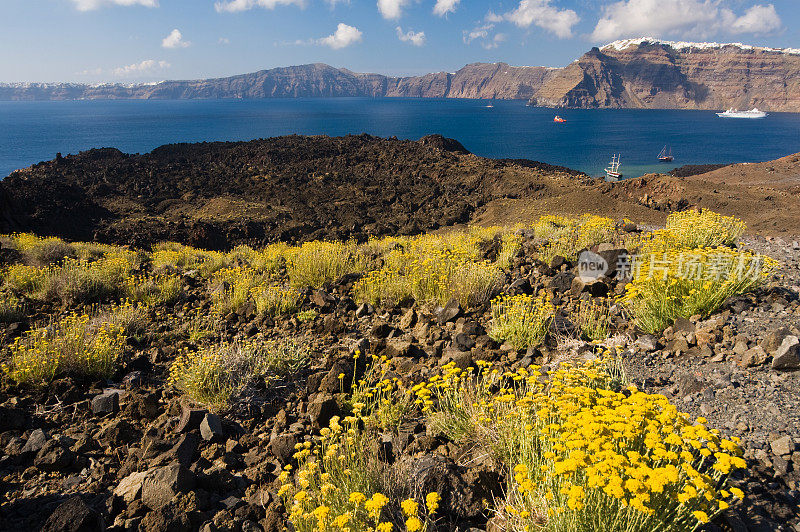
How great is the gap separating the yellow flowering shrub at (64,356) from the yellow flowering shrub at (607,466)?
463 cm

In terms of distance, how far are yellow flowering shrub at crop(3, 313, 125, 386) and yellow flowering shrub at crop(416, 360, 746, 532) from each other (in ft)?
15.2

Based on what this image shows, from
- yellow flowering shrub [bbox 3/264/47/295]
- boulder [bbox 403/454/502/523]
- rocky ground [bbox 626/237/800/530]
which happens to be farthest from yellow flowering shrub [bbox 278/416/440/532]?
yellow flowering shrub [bbox 3/264/47/295]

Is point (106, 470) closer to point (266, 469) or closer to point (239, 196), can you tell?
point (266, 469)

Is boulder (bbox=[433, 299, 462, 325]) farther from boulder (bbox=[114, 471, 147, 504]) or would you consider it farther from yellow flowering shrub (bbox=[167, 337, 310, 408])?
boulder (bbox=[114, 471, 147, 504])

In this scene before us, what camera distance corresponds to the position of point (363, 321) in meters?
6.45

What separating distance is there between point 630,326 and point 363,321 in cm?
369

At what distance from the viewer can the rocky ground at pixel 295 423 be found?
8.86 feet

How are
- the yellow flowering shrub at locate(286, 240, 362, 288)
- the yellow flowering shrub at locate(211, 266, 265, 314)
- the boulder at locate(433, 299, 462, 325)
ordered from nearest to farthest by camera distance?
the boulder at locate(433, 299, 462, 325) → the yellow flowering shrub at locate(211, 266, 265, 314) → the yellow flowering shrub at locate(286, 240, 362, 288)

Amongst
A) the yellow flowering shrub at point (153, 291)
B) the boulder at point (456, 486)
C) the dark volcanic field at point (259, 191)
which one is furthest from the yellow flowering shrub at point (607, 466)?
the dark volcanic field at point (259, 191)

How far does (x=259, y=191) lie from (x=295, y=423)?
2432 cm

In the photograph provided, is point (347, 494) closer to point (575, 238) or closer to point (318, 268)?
point (318, 268)

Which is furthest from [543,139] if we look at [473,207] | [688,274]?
[688,274]

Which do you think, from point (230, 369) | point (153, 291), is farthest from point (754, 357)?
point (153, 291)

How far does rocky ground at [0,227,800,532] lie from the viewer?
8.86 ft
